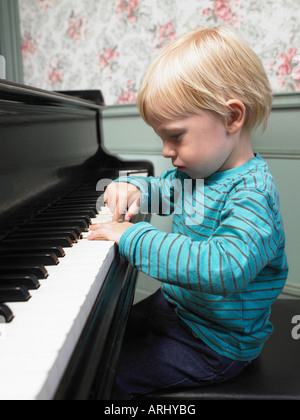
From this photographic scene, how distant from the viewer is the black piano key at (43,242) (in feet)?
2.31

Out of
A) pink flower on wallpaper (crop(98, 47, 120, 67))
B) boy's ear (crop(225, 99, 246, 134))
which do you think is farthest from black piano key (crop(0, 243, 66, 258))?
pink flower on wallpaper (crop(98, 47, 120, 67))

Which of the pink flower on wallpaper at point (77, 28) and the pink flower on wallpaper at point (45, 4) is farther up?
the pink flower on wallpaper at point (45, 4)

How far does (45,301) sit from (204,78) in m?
0.52

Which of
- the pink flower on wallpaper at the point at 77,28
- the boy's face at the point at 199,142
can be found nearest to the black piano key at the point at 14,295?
the boy's face at the point at 199,142

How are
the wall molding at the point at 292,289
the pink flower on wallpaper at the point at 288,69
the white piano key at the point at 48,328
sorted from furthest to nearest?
the wall molding at the point at 292,289
the pink flower on wallpaper at the point at 288,69
the white piano key at the point at 48,328

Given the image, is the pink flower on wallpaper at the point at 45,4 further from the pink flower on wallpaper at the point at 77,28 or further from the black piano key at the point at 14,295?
the black piano key at the point at 14,295

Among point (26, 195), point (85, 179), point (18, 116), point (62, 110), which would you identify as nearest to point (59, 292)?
point (26, 195)

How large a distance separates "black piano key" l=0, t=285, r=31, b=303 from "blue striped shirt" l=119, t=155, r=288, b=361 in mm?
242

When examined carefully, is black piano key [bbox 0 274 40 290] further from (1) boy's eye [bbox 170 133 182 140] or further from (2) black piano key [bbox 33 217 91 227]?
(1) boy's eye [bbox 170 133 182 140]

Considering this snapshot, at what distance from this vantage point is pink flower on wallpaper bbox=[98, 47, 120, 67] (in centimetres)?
196

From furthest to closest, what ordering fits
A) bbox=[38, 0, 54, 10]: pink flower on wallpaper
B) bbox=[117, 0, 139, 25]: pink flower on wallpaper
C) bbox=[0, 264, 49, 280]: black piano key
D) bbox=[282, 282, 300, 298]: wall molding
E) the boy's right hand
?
bbox=[38, 0, 54, 10]: pink flower on wallpaper, bbox=[117, 0, 139, 25]: pink flower on wallpaper, bbox=[282, 282, 300, 298]: wall molding, the boy's right hand, bbox=[0, 264, 49, 280]: black piano key

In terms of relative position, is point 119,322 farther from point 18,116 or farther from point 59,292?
point 18,116

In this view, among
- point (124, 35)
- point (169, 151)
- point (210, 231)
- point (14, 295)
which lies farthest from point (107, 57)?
point (14, 295)

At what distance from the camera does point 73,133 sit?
1.25 metres
